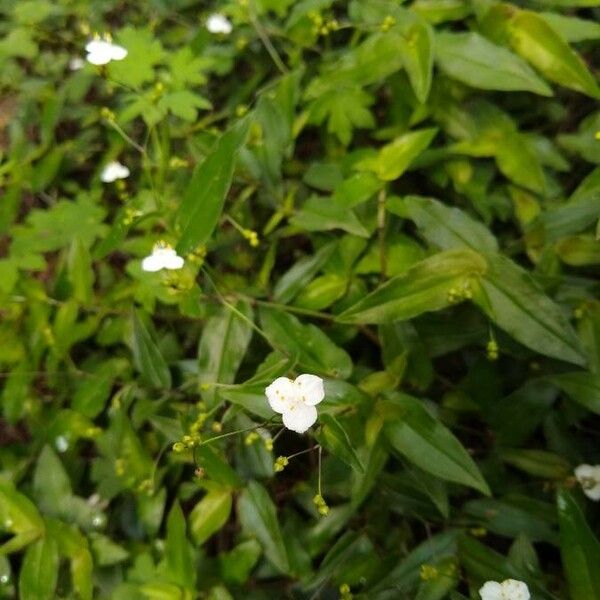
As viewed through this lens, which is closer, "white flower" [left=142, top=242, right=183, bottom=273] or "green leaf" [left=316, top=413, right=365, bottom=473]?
"green leaf" [left=316, top=413, right=365, bottom=473]

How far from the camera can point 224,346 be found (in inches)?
59.2

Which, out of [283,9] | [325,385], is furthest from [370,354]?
[283,9]

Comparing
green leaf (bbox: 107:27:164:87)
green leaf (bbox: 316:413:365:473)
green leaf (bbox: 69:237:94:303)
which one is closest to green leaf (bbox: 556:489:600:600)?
green leaf (bbox: 316:413:365:473)

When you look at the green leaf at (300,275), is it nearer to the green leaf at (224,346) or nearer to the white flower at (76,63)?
the green leaf at (224,346)

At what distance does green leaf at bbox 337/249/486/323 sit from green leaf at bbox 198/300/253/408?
12.2 inches

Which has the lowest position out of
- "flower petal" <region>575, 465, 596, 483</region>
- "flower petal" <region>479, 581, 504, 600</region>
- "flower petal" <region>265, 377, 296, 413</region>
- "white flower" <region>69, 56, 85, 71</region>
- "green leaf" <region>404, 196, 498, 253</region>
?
"flower petal" <region>575, 465, 596, 483</region>

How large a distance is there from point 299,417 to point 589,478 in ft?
2.55

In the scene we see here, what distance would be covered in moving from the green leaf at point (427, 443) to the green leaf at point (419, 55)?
72cm

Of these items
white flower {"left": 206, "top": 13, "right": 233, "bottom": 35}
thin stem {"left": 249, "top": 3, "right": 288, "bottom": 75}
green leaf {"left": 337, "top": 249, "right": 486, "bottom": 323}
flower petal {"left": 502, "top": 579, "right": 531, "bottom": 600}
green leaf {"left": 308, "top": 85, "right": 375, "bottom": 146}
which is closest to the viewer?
flower petal {"left": 502, "top": 579, "right": 531, "bottom": 600}

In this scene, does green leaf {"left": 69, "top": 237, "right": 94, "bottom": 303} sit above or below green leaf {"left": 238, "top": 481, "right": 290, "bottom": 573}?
above

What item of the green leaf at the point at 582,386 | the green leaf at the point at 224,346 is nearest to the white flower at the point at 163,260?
the green leaf at the point at 224,346

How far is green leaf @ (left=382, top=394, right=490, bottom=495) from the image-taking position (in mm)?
1247

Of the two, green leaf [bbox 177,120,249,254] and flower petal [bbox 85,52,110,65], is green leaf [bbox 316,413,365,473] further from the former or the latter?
flower petal [bbox 85,52,110,65]

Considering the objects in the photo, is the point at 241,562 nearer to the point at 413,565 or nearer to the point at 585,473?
the point at 413,565
